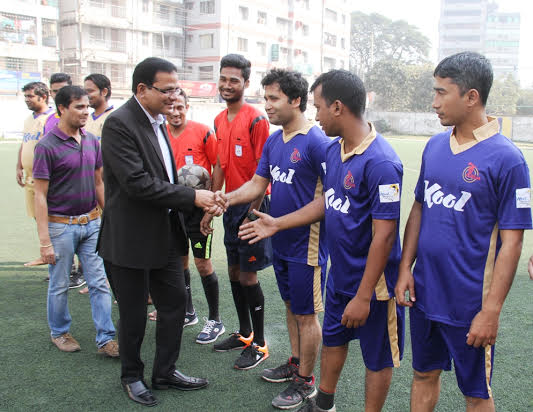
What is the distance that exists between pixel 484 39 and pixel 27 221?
12743 centimetres

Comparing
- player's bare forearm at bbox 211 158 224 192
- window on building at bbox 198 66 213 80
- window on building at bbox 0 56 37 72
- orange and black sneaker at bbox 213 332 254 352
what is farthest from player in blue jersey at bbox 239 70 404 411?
window on building at bbox 198 66 213 80

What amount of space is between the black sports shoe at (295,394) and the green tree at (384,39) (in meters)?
83.8

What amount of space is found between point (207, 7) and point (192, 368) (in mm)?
50380

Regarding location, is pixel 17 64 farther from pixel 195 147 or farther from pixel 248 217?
pixel 248 217

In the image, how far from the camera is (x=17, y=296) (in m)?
5.55

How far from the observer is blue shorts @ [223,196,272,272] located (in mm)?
4184

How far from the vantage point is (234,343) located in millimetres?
4477

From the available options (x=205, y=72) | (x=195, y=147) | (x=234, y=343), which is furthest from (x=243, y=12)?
(x=234, y=343)

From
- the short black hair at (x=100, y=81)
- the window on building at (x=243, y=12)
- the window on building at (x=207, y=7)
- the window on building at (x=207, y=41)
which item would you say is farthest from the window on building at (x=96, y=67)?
the short black hair at (x=100, y=81)

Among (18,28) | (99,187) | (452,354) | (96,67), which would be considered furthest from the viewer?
(96,67)

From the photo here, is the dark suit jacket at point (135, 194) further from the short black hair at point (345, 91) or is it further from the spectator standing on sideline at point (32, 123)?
the spectator standing on sideline at point (32, 123)

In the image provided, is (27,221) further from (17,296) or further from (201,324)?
(201,324)

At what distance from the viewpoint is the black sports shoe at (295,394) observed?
3570mm

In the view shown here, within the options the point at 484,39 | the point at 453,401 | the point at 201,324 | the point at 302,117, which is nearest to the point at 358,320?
the point at 453,401
